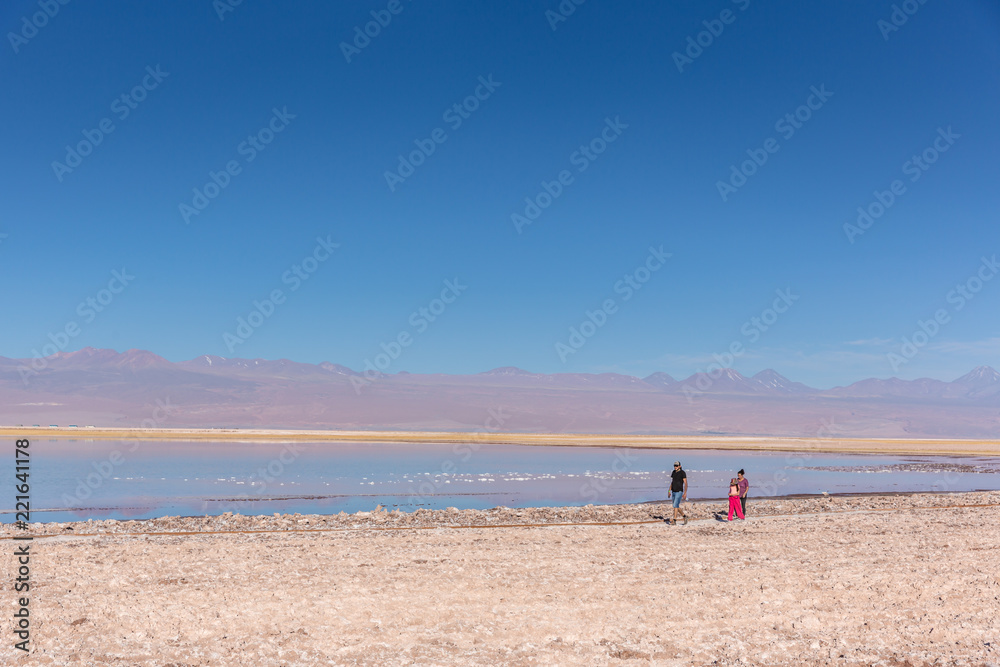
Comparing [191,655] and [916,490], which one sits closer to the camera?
[191,655]

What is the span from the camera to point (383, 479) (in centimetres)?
3716

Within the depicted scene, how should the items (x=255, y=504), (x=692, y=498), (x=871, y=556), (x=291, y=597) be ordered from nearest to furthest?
(x=291, y=597) < (x=871, y=556) < (x=255, y=504) < (x=692, y=498)

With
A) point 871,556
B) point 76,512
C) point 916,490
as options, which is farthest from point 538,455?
point 871,556

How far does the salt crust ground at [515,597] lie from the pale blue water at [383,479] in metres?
8.47

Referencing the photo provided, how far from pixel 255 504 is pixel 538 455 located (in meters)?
36.5

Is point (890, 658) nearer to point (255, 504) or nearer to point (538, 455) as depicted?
point (255, 504)

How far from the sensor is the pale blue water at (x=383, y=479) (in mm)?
26734

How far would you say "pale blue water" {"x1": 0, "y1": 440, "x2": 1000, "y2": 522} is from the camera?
26734 mm

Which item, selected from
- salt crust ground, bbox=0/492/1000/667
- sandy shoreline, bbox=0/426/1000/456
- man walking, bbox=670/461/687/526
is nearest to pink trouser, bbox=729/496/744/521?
man walking, bbox=670/461/687/526

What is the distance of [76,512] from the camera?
78.0ft

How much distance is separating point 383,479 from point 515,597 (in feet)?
87.2

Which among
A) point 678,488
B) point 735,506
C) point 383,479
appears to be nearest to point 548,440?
point 383,479

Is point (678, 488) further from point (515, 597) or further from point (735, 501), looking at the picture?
point (515, 597)

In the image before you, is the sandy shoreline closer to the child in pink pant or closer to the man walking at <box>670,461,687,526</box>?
the child in pink pant
